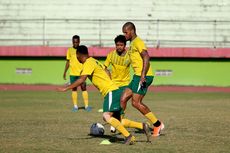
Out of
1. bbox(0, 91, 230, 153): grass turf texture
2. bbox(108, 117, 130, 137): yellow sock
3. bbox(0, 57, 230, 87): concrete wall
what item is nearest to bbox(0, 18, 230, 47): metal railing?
bbox(0, 57, 230, 87): concrete wall

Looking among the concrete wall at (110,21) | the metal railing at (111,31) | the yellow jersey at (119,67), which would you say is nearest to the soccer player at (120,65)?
the yellow jersey at (119,67)

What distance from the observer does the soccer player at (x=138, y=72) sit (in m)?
12.3

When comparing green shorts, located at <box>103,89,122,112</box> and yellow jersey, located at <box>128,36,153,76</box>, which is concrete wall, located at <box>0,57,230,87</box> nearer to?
yellow jersey, located at <box>128,36,153,76</box>

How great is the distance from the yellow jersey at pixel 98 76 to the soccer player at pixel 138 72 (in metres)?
0.94

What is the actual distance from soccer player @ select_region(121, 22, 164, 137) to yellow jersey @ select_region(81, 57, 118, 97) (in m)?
0.94

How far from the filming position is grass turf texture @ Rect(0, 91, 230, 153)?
1081 centimetres

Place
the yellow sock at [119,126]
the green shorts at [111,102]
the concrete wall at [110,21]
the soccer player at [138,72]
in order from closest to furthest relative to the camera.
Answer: the yellow sock at [119,126] < the green shorts at [111,102] < the soccer player at [138,72] < the concrete wall at [110,21]

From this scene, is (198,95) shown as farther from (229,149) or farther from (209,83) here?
(229,149)

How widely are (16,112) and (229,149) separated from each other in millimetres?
8525

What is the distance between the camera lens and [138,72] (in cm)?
1262

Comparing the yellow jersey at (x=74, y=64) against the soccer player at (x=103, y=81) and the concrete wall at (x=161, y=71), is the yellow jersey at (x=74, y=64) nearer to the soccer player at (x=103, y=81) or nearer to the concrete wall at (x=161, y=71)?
the soccer player at (x=103, y=81)

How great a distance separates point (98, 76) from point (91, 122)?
3780mm

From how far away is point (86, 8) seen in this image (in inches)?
1271

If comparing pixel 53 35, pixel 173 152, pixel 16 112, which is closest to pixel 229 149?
pixel 173 152
